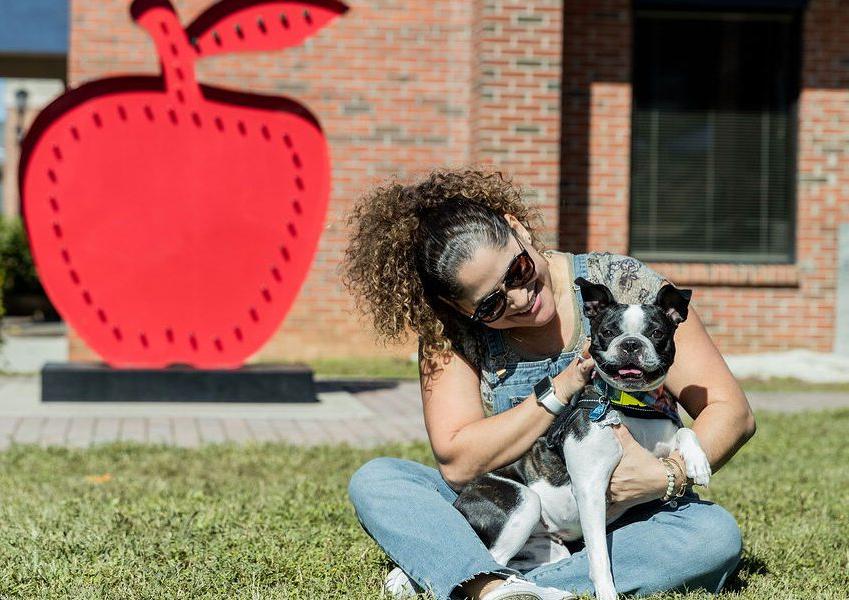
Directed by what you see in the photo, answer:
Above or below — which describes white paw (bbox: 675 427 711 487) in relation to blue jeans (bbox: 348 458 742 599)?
above

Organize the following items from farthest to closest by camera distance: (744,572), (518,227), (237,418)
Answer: (237,418) < (744,572) < (518,227)

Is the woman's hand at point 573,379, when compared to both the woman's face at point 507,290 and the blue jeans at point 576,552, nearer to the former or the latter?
the woman's face at point 507,290

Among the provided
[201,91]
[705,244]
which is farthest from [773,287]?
[201,91]

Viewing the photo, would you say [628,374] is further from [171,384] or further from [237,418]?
[171,384]

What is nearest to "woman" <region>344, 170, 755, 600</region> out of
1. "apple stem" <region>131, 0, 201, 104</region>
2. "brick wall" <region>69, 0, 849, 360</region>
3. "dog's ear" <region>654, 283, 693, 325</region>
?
"dog's ear" <region>654, 283, 693, 325</region>

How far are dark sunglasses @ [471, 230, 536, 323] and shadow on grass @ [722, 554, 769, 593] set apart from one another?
1.26 meters

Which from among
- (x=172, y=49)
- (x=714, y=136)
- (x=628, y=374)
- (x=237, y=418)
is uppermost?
(x=172, y=49)

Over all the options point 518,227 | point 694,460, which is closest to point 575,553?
point 694,460

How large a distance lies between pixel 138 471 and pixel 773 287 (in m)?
8.29

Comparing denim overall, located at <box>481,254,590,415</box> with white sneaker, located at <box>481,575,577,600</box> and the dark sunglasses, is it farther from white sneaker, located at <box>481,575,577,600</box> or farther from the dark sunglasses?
white sneaker, located at <box>481,575,577,600</box>

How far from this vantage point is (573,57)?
12.6m

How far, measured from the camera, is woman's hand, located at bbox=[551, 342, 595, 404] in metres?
3.23

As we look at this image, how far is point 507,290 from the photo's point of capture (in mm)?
3414

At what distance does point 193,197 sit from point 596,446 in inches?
245
